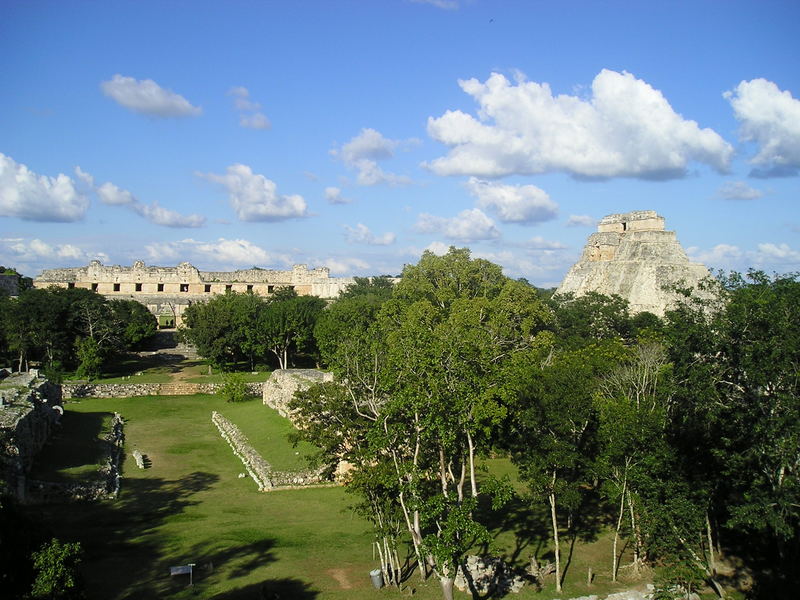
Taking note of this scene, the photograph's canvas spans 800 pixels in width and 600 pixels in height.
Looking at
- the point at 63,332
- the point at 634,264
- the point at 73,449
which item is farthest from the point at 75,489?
the point at 634,264

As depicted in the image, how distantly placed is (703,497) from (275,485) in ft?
39.3

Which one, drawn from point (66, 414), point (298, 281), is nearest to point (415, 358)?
point (66, 414)

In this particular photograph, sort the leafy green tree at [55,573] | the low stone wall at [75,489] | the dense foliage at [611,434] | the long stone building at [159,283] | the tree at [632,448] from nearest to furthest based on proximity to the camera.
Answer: the leafy green tree at [55,573] → the dense foliage at [611,434] → the tree at [632,448] → the low stone wall at [75,489] → the long stone building at [159,283]

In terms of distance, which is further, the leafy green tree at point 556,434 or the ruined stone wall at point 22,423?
the ruined stone wall at point 22,423

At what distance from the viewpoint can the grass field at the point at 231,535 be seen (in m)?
12.8

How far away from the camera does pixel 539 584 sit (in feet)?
46.1

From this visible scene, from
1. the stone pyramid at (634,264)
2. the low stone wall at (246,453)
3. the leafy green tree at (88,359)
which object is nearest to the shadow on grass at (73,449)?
the low stone wall at (246,453)

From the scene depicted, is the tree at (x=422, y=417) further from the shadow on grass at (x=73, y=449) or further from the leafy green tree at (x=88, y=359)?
the leafy green tree at (x=88, y=359)

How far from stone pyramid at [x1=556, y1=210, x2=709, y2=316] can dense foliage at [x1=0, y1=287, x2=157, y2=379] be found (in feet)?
95.8

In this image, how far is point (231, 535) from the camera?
15.5 meters

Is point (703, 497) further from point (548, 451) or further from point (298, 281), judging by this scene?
point (298, 281)

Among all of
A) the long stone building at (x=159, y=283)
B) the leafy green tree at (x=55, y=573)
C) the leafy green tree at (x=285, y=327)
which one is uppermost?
the long stone building at (x=159, y=283)

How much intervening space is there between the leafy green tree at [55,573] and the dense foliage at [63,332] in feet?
92.4

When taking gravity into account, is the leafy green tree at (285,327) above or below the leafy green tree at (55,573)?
above
